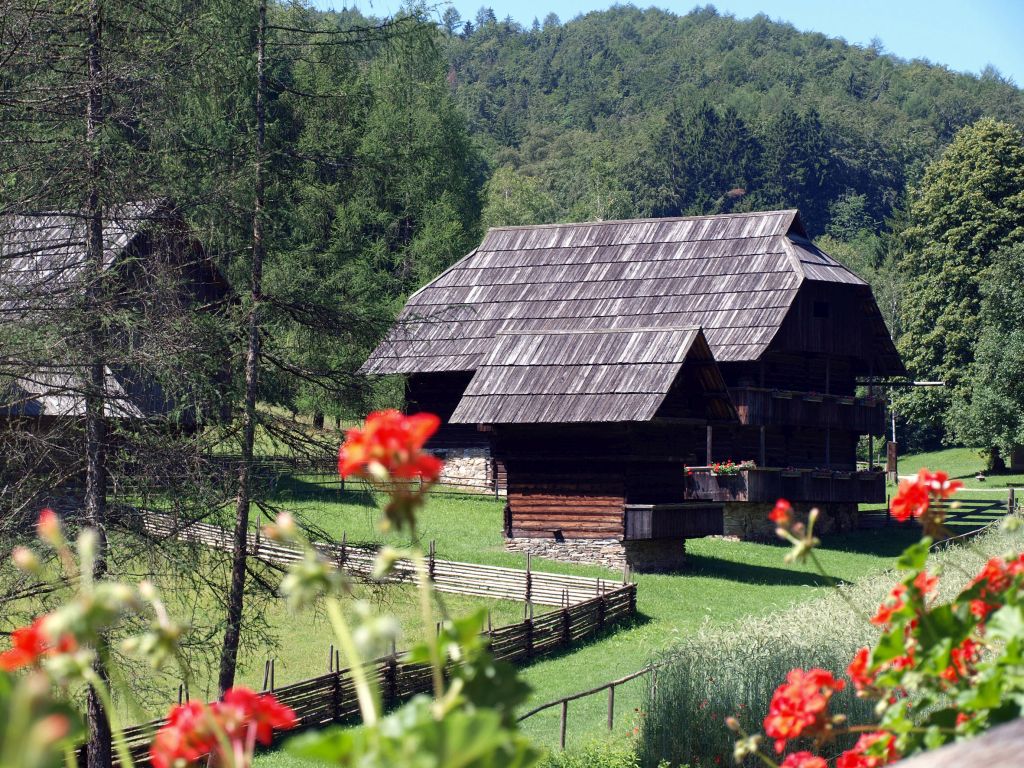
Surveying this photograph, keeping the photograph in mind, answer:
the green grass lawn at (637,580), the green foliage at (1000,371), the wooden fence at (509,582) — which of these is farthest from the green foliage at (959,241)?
the wooden fence at (509,582)

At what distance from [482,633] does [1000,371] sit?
27.0m

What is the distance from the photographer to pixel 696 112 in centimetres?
11194

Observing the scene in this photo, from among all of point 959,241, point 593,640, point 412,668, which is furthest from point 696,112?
point 412,668

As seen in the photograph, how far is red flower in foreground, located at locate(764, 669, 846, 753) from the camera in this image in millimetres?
3670

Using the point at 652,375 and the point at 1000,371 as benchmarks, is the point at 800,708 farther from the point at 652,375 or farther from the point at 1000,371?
the point at 1000,371

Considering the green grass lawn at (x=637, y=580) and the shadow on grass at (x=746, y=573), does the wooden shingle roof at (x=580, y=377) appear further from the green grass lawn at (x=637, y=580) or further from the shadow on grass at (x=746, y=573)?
the shadow on grass at (x=746, y=573)

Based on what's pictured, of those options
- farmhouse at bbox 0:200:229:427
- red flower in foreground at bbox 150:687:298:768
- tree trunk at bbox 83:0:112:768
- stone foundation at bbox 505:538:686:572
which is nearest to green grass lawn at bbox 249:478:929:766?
stone foundation at bbox 505:538:686:572

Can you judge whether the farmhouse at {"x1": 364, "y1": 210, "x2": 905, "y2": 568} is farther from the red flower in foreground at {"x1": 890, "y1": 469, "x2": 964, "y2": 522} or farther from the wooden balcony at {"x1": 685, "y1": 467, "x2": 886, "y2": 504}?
the red flower in foreground at {"x1": 890, "y1": 469, "x2": 964, "y2": 522}

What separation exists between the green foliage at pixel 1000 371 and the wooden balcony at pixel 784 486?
345 inches

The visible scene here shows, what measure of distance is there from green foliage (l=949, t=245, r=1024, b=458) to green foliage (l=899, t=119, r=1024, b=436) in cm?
289

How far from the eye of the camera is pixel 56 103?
501 inches

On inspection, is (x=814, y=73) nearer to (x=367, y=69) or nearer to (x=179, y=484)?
(x=367, y=69)

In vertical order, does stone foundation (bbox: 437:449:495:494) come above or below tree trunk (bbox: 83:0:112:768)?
below

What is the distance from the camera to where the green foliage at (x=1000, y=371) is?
131 ft
